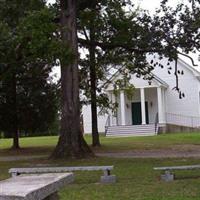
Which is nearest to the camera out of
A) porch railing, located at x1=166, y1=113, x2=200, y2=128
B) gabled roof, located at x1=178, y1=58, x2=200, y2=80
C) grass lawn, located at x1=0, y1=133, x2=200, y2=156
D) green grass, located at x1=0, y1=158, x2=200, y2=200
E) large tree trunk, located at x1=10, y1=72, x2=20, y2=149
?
green grass, located at x1=0, y1=158, x2=200, y2=200

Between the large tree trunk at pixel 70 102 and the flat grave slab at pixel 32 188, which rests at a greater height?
the large tree trunk at pixel 70 102

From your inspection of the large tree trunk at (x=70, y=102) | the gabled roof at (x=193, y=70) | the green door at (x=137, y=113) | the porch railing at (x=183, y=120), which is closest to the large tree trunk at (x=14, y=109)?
the large tree trunk at (x=70, y=102)

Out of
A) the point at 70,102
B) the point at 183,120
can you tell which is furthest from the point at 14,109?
the point at 183,120

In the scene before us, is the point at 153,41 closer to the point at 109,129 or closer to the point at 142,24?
the point at 142,24

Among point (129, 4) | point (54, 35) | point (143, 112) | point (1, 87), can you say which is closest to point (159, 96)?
point (143, 112)

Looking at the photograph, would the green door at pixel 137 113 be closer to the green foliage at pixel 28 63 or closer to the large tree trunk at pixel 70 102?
the green foliage at pixel 28 63

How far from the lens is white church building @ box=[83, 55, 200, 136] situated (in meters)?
49.8

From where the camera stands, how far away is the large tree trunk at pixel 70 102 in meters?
22.6

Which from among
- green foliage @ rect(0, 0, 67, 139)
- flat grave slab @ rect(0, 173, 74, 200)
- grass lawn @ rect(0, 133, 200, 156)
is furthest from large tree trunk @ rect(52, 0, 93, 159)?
flat grave slab @ rect(0, 173, 74, 200)

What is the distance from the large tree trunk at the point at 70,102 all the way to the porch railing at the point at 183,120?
94.3ft

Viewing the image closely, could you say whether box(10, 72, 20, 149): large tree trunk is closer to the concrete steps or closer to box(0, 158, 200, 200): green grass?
box(0, 158, 200, 200): green grass

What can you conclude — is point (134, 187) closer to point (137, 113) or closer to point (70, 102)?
point (70, 102)

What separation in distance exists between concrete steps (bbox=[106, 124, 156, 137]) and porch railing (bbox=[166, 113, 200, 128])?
3060mm

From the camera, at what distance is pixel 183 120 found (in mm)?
51406
